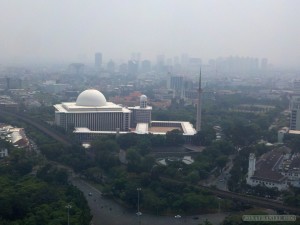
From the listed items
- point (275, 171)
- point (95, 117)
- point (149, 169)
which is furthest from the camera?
point (95, 117)

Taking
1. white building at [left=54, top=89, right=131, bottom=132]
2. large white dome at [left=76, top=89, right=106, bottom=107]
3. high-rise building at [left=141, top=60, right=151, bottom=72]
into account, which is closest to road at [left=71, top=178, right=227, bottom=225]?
white building at [left=54, top=89, right=131, bottom=132]

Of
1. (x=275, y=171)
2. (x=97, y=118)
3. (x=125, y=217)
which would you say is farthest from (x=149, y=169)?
(x=97, y=118)

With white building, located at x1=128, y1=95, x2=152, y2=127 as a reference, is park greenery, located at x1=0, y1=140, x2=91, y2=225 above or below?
below

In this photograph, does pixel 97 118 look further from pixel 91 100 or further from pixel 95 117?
pixel 91 100

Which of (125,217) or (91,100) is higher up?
(91,100)

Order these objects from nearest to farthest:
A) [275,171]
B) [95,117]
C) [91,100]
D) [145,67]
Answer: [275,171], [95,117], [91,100], [145,67]

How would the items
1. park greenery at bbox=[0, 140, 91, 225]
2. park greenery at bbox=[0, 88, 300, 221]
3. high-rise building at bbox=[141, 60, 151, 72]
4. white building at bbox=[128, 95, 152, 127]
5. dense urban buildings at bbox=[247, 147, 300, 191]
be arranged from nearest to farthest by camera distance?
park greenery at bbox=[0, 140, 91, 225]
park greenery at bbox=[0, 88, 300, 221]
dense urban buildings at bbox=[247, 147, 300, 191]
white building at bbox=[128, 95, 152, 127]
high-rise building at bbox=[141, 60, 151, 72]

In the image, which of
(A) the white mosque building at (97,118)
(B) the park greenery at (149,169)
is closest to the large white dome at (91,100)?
(A) the white mosque building at (97,118)

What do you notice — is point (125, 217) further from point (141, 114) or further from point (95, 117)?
point (141, 114)

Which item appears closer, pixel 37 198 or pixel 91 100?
pixel 37 198

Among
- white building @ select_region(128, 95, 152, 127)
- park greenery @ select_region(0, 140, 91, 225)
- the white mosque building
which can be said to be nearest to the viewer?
park greenery @ select_region(0, 140, 91, 225)

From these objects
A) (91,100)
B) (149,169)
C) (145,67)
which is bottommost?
(149,169)

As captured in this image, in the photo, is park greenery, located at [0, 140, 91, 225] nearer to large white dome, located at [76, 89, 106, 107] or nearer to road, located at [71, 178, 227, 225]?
road, located at [71, 178, 227, 225]
